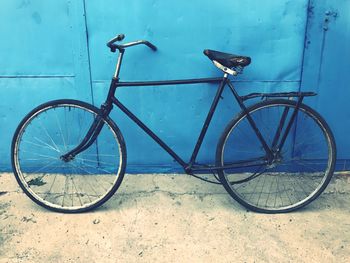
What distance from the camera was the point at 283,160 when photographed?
340cm

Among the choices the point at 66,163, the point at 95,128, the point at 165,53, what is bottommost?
the point at 66,163

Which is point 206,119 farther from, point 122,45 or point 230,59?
point 122,45

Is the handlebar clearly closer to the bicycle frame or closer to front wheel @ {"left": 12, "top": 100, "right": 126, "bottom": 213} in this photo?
the bicycle frame

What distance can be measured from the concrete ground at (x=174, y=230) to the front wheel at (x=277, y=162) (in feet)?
0.50

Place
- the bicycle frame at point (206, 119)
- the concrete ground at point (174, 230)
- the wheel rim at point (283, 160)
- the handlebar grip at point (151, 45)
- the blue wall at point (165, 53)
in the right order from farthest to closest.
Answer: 1. the wheel rim at point (283, 160)
2. the blue wall at point (165, 53)
3. the handlebar grip at point (151, 45)
4. the bicycle frame at point (206, 119)
5. the concrete ground at point (174, 230)

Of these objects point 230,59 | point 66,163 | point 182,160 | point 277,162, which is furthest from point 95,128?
point 277,162

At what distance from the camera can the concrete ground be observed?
2.74 meters

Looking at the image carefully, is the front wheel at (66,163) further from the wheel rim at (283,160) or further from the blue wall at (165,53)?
the wheel rim at (283,160)

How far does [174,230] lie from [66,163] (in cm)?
128

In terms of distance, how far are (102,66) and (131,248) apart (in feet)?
5.33

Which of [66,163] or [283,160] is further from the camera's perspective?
[66,163]

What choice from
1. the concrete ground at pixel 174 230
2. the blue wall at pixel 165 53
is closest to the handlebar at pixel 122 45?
the blue wall at pixel 165 53

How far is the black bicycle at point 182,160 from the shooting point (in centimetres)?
318

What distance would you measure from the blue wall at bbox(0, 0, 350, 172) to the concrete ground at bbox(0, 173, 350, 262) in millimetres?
589
